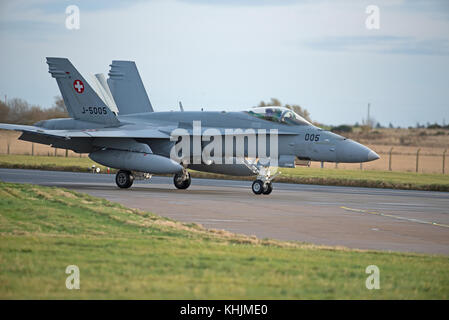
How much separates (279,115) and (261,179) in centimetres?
235

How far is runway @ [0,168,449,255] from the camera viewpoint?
48.2 feet

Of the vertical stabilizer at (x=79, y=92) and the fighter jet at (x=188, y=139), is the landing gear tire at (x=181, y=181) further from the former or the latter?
the vertical stabilizer at (x=79, y=92)

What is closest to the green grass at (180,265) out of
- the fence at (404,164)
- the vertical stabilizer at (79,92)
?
the vertical stabilizer at (79,92)

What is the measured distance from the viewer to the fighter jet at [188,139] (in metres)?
24.9

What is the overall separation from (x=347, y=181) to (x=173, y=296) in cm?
2694

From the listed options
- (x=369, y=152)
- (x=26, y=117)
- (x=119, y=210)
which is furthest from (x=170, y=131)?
(x=26, y=117)

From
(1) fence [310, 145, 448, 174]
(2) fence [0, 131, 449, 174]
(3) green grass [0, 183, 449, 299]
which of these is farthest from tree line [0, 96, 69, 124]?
(3) green grass [0, 183, 449, 299]

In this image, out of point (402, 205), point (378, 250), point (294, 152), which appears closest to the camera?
point (378, 250)

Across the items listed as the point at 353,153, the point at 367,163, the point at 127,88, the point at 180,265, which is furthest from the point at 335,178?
the point at 180,265

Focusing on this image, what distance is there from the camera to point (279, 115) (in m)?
25.6

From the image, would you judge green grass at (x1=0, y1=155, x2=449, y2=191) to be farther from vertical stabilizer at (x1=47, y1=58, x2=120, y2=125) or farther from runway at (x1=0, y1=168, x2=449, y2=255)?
vertical stabilizer at (x1=47, y1=58, x2=120, y2=125)

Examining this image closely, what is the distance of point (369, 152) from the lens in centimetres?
2419

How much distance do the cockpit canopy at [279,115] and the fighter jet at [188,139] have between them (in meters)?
0.04
